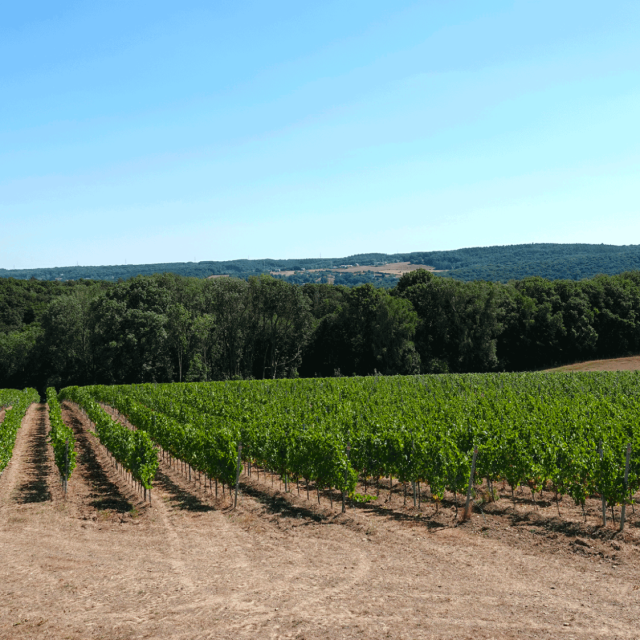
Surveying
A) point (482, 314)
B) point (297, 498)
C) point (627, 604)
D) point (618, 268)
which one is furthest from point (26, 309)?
point (618, 268)

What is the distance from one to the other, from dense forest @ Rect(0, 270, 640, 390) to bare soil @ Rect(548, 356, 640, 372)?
8.83 ft

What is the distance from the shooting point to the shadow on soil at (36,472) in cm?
1617

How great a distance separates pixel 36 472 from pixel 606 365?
212ft

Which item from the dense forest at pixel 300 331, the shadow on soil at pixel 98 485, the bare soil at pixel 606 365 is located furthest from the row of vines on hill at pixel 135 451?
the bare soil at pixel 606 365

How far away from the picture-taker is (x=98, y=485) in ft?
57.1

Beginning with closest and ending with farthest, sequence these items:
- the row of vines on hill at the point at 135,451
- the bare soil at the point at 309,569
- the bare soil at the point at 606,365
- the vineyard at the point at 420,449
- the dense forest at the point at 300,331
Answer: the bare soil at the point at 309,569, the vineyard at the point at 420,449, the row of vines on hill at the point at 135,451, the dense forest at the point at 300,331, the bare soil at the point at 606,365

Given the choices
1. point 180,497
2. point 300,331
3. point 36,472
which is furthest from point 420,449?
point 300,331

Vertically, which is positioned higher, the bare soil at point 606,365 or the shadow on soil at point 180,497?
the shadow on soil at point 180,497

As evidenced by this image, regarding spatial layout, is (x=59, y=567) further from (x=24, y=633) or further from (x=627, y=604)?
(x=627, y=604)

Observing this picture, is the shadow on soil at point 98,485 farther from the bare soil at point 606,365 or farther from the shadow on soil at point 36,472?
the bare soil at point 606,365

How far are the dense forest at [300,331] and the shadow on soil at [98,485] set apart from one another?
33.6 metres

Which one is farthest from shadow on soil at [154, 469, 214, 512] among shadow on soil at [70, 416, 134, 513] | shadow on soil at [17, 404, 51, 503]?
shadow on soil at [17, 404, 51, 503]

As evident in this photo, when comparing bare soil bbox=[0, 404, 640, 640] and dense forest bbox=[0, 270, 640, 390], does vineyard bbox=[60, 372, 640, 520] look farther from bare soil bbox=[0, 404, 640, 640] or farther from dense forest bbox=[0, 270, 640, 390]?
dense forest bbox=[0, 270, 640, 390]

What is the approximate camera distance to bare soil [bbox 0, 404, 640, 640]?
7.54 m
